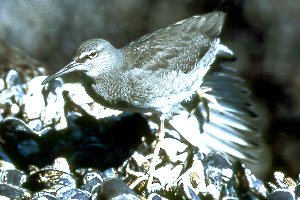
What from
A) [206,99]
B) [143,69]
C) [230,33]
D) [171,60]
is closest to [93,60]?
[143,69]

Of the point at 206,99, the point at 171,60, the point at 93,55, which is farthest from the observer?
the point at 206,99

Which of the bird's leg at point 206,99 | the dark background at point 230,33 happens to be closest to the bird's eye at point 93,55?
the dark background at point 230,33

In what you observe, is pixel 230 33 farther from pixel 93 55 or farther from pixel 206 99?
pixel 93 55

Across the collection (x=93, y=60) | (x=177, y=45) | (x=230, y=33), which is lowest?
(x=230, y=33)

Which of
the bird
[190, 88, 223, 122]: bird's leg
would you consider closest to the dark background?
the bird

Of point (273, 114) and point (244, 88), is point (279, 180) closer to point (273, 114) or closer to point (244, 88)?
point (273, 114)

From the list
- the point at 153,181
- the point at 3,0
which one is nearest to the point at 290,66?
the point at 153,181
